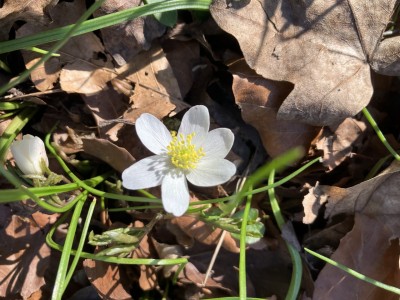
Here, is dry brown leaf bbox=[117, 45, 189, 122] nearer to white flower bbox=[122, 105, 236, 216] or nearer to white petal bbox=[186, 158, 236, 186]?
white flower bbox=[122, 105, 236, 216]

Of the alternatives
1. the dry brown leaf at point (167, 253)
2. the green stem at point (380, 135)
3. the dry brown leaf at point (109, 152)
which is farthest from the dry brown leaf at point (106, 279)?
the green stem at point (380, 135)

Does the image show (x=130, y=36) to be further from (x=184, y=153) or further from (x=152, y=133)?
(x=184, y=153)

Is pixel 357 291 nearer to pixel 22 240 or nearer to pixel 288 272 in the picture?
pixel 288 272

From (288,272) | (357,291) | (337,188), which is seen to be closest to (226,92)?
(337,188)

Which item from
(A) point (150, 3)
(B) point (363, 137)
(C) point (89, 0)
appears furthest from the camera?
(B) point (363, 137)

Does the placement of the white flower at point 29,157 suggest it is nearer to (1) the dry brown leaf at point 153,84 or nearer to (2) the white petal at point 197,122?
(1) the dry brown leaf at point 153,84

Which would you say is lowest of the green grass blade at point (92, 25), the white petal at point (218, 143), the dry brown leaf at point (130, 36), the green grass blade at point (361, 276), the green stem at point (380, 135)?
the green grass blade at point (361, 276)
